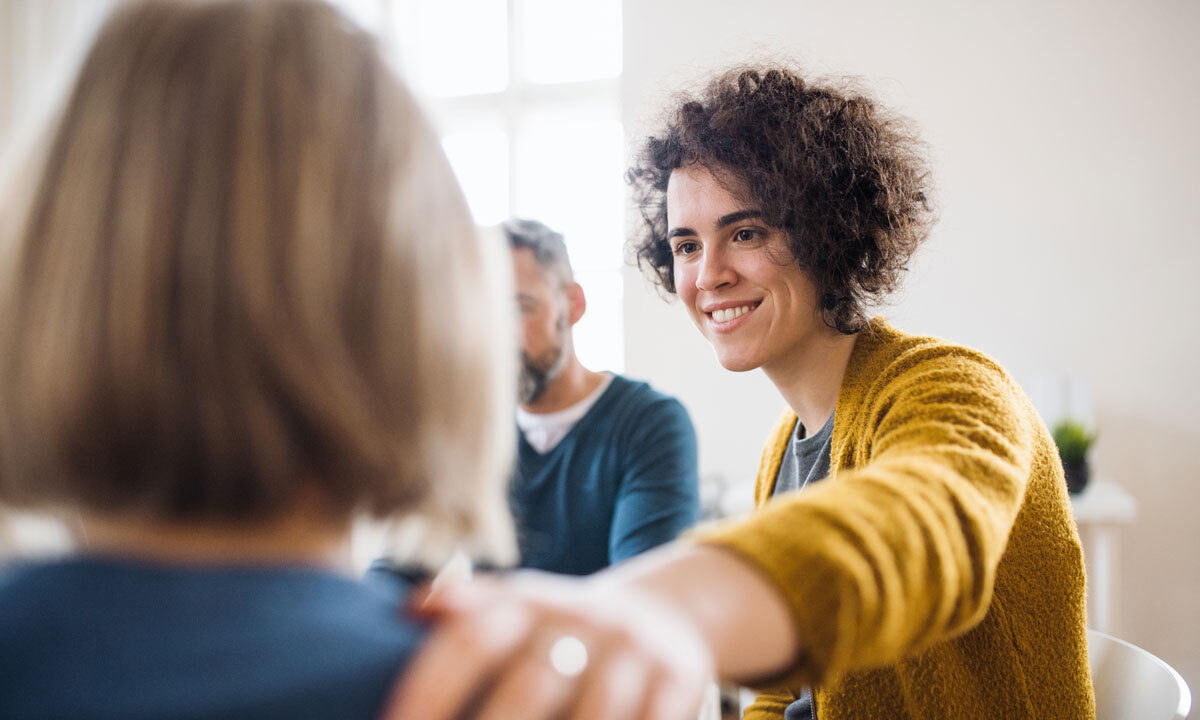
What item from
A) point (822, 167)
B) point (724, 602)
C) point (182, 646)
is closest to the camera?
point (182, 646)

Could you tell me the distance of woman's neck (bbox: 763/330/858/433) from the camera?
129 centimetres

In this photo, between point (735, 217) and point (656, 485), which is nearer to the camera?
point (735, 217)

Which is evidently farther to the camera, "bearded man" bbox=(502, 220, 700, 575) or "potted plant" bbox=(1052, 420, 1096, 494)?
"potted plant" bbox=(1052, 420, 1096, 494)

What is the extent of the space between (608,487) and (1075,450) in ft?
5.77

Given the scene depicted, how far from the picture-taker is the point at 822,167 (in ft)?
4.09

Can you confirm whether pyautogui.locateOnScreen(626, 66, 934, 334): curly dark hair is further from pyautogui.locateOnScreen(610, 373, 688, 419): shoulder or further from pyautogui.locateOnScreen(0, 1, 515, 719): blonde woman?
pyautogui.locateOnScreen(0, 1, 515, 719): blonde woman

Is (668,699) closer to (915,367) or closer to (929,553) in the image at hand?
(929,553)

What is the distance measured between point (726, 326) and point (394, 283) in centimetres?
101

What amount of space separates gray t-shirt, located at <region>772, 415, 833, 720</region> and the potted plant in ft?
5.16

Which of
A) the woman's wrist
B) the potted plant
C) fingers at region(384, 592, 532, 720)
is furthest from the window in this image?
fingers at region(384, 592, 532, 720)

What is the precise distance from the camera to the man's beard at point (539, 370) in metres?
1.68

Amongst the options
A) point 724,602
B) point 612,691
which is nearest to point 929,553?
point 724,602

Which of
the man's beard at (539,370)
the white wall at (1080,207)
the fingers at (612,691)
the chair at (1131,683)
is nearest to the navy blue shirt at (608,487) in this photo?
the man's beard at (539,370)

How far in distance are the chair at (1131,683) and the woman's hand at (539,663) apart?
838 millimetres
